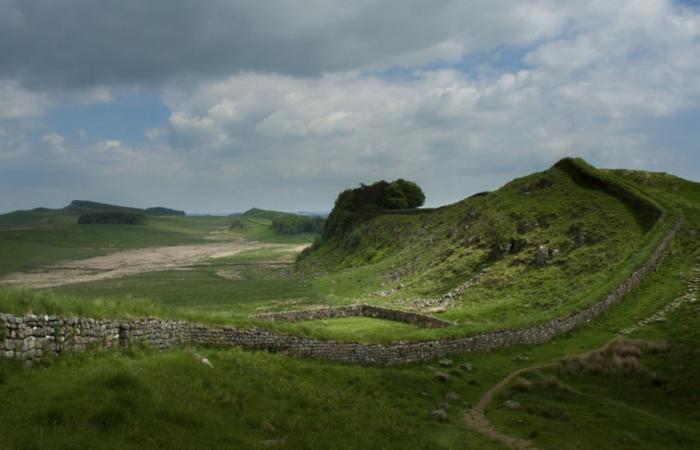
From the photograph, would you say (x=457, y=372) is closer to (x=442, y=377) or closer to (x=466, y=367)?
(x=466, y=367)

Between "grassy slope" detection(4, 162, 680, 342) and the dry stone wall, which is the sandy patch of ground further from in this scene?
the dry stone wall

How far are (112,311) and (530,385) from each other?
2077 centimetres

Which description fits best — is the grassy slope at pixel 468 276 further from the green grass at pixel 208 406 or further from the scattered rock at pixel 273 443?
the scattered rock at pixel 273 443

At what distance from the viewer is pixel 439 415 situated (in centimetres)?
2372

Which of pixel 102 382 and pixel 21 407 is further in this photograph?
pixel 102 382

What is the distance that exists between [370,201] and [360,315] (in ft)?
291

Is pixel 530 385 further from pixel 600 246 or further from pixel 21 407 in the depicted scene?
pixel 600 246

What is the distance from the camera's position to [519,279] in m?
54.6

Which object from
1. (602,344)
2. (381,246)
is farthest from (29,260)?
(602,344)

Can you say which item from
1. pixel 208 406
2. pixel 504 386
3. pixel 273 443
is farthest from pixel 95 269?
pixel 273 443

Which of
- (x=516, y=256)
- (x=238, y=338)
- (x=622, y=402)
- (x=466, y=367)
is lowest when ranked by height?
(x=466, y=367)

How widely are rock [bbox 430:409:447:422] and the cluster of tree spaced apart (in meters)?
104

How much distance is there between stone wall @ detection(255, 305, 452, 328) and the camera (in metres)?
43.7

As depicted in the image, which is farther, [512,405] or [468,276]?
[468,276]
